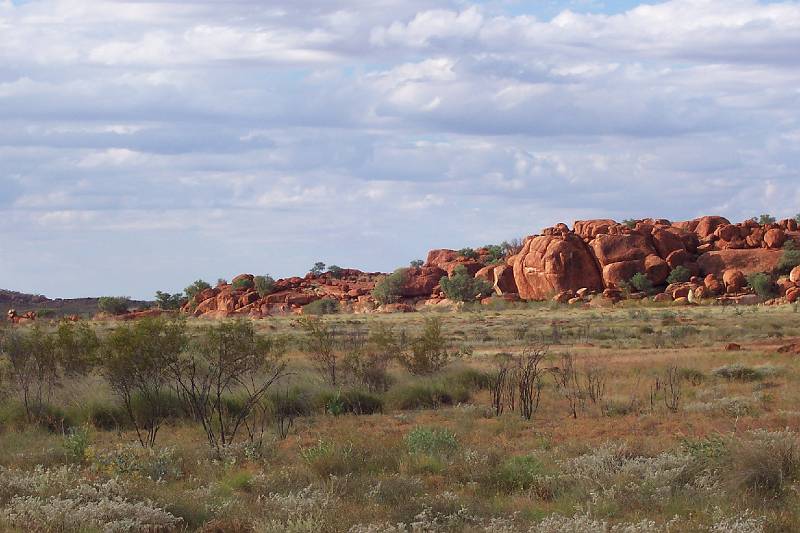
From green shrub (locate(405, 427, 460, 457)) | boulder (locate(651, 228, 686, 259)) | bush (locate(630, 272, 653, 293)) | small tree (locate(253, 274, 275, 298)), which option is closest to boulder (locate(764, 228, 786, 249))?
boulder (locate(651, 228, 686, 259))

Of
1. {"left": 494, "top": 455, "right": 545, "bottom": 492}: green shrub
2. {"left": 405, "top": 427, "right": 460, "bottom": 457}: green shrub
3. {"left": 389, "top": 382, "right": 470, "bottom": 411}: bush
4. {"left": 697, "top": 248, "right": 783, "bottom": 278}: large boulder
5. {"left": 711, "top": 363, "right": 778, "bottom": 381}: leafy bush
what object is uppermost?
{"left": 697, "top": 248, "right": 783, "bottom": 278}: large boulder

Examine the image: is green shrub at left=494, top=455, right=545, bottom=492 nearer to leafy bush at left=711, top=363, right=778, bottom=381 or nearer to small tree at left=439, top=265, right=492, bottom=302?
leafy bush at left=711, top=363, right=778, bottom=381

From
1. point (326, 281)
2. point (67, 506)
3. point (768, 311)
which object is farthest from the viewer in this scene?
point (326, 281)

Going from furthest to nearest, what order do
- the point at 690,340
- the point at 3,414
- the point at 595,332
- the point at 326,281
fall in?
the point at 326,281 < the point at 595,332 < the point at 690,340 < the point at 3,414

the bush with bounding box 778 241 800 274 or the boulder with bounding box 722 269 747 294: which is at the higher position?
the bush with bounding box 778 241 800 274

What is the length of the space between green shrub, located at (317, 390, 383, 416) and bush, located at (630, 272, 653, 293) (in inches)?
2326

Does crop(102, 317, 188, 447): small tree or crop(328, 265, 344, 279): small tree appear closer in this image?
crop(102, 317, 188, 447): small tree

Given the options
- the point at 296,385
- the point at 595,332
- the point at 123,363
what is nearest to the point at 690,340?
the point at 595,332

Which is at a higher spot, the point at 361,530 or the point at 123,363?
the point at 123,363

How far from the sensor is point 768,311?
193 feet

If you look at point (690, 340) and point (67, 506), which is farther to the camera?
point (690, 340)

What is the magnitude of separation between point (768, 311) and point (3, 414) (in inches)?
2026

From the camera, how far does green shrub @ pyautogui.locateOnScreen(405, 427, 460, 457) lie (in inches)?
493

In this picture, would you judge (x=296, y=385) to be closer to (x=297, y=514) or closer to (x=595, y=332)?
(x=297, y=514)
